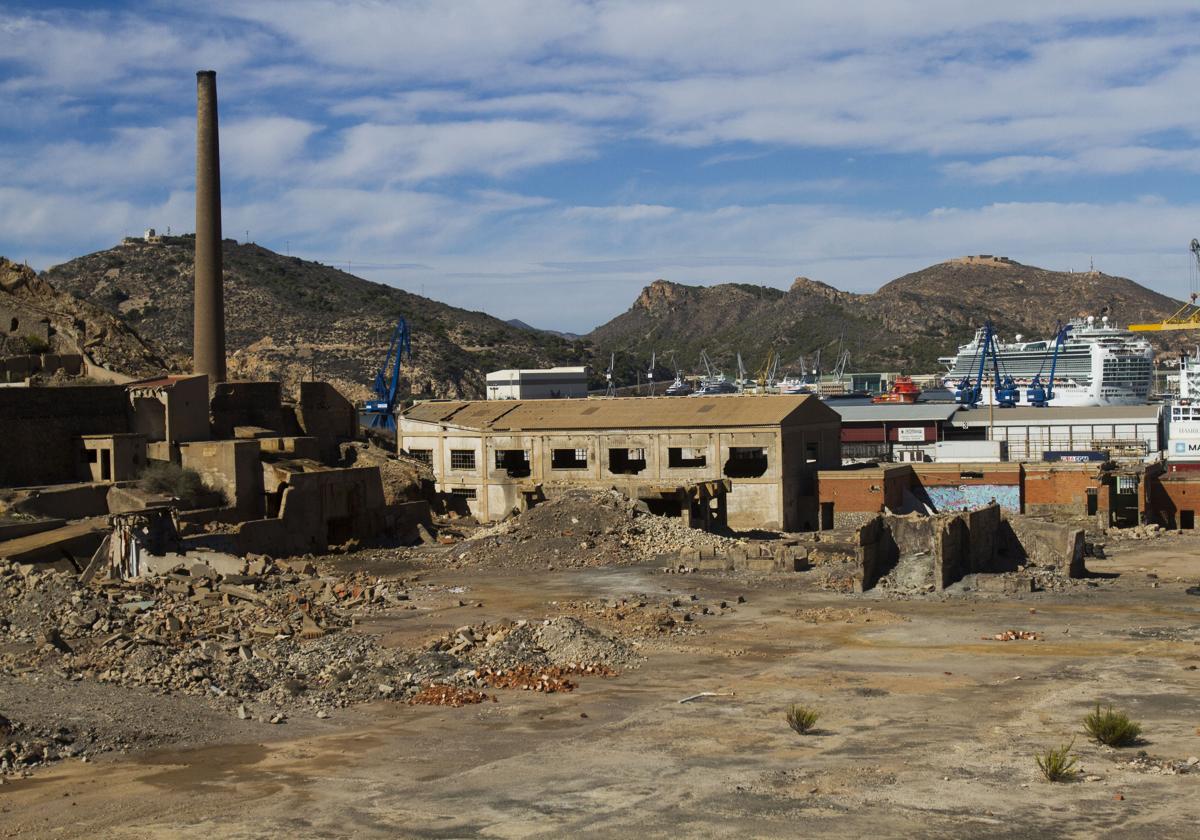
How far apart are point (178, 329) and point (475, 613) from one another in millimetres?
95611

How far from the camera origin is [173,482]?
4300 cm

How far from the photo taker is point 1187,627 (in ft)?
94.4

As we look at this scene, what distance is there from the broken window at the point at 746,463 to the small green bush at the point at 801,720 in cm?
3191

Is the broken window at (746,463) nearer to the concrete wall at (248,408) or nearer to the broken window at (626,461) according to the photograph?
the broken window at (626,461)

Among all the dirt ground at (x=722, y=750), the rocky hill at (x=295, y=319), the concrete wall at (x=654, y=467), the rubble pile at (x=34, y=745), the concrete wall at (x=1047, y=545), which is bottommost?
the dirt ground at (x=722, y=750)

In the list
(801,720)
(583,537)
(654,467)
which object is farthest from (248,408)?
(801,720)

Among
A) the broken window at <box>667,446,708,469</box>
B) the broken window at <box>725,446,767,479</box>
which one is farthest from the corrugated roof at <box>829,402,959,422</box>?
the broken window at <box>667,446,708,469</box>

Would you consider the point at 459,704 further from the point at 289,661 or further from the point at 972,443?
the point at 972,443

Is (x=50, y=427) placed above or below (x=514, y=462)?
above

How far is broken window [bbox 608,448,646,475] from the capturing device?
5312cm

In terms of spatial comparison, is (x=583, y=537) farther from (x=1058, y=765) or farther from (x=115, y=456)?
(x=1058, y=765)

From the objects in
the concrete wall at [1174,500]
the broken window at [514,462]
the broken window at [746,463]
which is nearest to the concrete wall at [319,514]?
the broken window at [514,462]

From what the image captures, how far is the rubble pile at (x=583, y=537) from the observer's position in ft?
133

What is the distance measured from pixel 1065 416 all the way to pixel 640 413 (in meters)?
36.7
